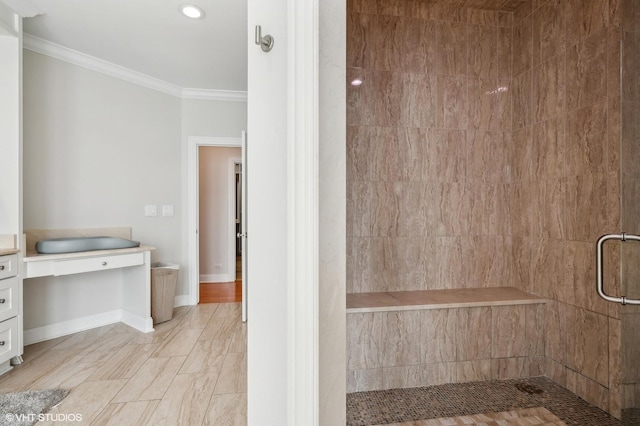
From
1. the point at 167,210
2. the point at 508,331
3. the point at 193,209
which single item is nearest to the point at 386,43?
the point at 508,331

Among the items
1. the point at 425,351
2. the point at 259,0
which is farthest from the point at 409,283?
the point at 259,0

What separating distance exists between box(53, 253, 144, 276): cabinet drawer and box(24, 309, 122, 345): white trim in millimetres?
677

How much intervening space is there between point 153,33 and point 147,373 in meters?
2.62

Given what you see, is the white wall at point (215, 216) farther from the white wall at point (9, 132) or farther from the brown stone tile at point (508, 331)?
the brown stone tile at point (508, 331)

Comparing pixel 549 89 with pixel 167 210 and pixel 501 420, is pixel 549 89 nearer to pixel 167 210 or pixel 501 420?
pixel 501 420

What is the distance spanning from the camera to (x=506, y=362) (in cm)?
223

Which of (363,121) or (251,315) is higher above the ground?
(363,121)

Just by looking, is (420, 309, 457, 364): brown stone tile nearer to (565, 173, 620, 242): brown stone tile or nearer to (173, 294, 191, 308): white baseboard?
(565, 173, 620, 242): brown stone tile

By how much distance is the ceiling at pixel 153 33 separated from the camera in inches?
93.0

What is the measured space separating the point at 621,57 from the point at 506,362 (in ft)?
6.34

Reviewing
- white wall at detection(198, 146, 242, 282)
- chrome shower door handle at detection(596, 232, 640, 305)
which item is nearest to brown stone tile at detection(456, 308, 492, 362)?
chrome shower door handle at detection(596, 232, 640, 305)

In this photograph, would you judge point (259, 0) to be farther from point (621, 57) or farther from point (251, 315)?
point (621, 57)

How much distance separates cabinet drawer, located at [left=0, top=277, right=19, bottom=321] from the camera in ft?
7.27

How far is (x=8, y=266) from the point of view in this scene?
7.39 ft
